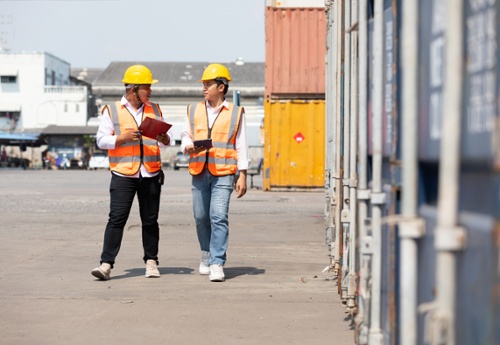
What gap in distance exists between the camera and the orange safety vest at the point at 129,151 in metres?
9.67

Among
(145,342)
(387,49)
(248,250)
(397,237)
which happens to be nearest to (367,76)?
(387,49)

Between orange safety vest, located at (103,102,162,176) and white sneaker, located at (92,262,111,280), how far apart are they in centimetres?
80

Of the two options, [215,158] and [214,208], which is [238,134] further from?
[214,208]

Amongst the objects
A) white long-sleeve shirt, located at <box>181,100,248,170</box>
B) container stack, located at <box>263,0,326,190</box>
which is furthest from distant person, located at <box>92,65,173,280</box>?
container stack, located at <box>263,0,326,190</box>

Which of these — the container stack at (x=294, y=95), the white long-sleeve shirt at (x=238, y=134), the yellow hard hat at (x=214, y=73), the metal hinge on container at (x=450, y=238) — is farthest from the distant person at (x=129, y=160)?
the container stack at (x=294, y=95)

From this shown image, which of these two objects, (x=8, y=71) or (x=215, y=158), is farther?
(x=8, y=71)

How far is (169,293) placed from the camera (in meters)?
8.78

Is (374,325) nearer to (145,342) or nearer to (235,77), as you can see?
(145,342)

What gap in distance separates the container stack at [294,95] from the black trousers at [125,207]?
784 inches

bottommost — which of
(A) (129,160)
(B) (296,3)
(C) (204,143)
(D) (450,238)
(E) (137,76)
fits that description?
(D) (450,238)

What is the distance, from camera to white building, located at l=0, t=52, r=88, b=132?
95.9 m

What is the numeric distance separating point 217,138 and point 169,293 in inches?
62.3

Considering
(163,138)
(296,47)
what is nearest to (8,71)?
(296,47)

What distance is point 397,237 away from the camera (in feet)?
14.1
